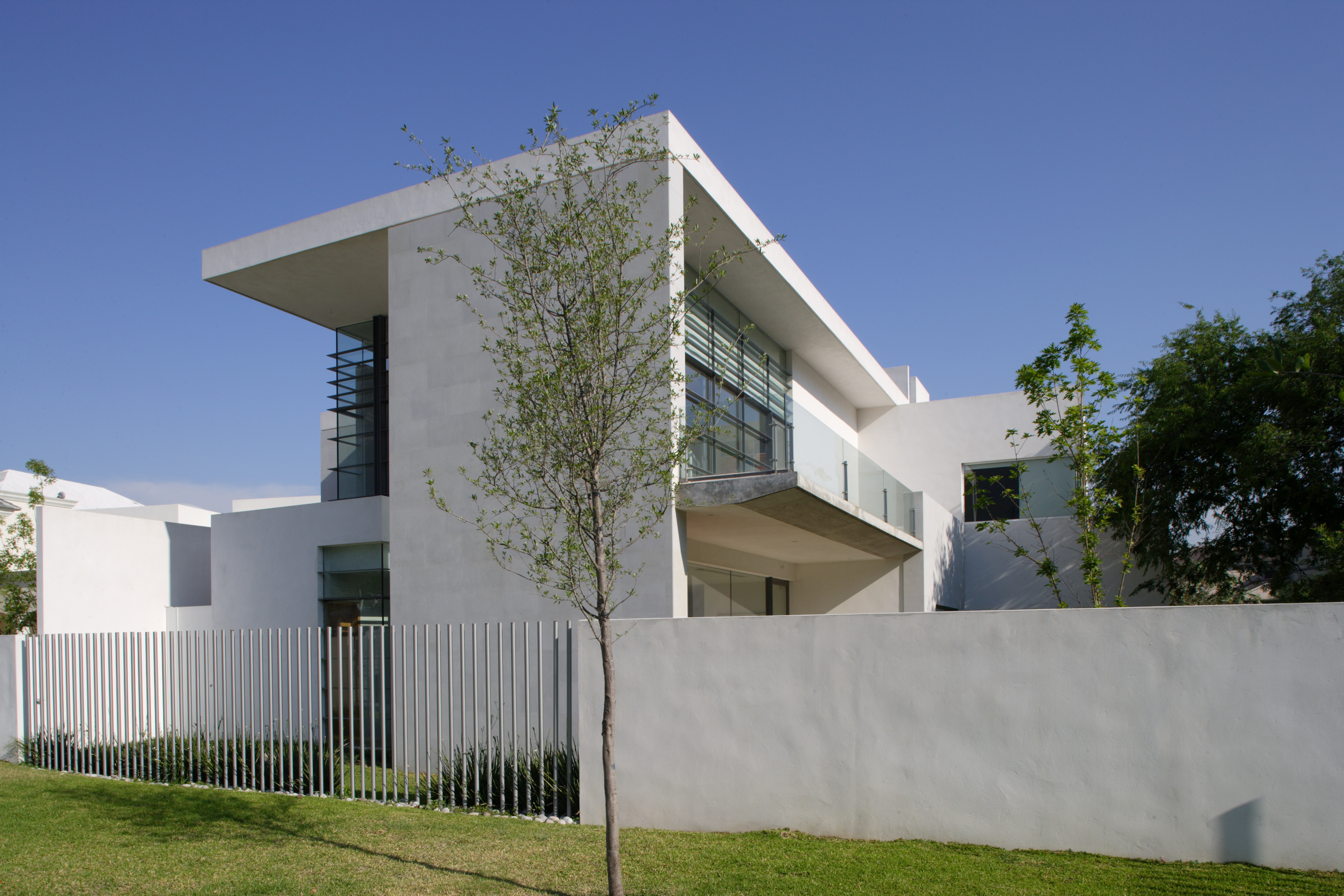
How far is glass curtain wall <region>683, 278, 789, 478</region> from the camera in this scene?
42.2 feet

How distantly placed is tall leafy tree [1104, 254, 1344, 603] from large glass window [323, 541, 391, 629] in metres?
12.5

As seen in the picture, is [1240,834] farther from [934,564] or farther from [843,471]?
[934,564]

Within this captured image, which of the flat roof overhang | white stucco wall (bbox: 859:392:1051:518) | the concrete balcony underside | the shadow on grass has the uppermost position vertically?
the flat roof overhang

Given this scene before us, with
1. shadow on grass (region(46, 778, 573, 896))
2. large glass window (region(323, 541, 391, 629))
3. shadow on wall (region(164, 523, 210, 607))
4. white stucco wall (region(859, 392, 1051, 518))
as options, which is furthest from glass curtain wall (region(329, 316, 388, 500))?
white stucco wall (region(859, 392, 1051, 518))

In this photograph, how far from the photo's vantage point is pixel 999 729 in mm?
7500

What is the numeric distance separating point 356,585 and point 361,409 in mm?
3462

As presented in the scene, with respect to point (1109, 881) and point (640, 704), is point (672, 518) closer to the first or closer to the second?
point (640, 704)

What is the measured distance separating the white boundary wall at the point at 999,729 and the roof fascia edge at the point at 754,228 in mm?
4731

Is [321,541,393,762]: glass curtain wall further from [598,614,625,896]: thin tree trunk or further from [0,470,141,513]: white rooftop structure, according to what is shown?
[0,470,141,513]: white rooftop structure

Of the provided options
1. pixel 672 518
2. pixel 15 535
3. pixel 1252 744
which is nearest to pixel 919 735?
pixel 1252 744

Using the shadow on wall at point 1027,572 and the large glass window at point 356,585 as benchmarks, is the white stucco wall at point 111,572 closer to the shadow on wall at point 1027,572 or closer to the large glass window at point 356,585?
the large glass window at point 356,585

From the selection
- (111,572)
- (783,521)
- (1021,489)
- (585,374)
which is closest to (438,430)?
(783,521)

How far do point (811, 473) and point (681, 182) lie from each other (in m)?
4.23

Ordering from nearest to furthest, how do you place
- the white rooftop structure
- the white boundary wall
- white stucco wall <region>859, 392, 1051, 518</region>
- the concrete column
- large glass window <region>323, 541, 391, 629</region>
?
the white boundary wall
the concrete column
large glass window <region>323, 541, 391, 629</region>
white stucco wall <region>859, 392, 1051, 518</region>
the white rooftop structure
